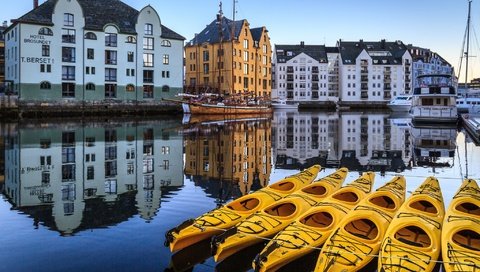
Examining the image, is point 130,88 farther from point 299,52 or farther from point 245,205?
point 299,52

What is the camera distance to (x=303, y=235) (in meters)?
8.93

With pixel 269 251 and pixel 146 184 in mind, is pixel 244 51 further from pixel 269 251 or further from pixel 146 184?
pixel 269 251

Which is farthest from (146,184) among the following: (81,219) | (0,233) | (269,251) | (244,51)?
(244,51)

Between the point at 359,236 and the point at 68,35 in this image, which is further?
the point at 68,35

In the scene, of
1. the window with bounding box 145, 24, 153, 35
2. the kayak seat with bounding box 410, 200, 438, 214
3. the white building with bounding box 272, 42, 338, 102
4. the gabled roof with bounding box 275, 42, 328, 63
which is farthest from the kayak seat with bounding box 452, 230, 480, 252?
the gabled roof with bounding box 275, 42, 328, 63

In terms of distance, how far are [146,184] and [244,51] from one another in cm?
7724

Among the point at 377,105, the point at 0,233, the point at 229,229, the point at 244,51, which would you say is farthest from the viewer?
the point at 377,105

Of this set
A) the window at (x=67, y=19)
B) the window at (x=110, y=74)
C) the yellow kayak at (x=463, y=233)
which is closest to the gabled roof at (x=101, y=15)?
the window at (x=67, y=19)

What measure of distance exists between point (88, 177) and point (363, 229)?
12.6 m

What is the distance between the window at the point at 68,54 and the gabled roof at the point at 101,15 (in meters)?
3.76

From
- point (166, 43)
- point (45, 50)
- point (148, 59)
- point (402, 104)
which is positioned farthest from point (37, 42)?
point (402, 104)

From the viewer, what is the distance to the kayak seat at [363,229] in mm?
9141

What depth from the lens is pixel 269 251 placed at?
8.22m

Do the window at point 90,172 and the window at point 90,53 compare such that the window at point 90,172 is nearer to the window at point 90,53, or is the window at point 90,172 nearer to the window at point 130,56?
the window at point 90,53
